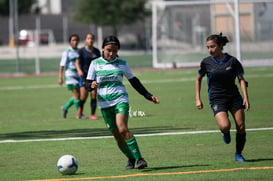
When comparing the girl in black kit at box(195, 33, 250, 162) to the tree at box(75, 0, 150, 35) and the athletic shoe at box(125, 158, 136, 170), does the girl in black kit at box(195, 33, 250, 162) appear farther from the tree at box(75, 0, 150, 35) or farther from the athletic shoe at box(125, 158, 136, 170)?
the tree at box(75, 0, 150, 35)

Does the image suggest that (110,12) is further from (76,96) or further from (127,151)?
(127,151)

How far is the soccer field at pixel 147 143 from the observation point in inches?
439

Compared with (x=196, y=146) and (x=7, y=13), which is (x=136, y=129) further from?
(x=7, y=13)

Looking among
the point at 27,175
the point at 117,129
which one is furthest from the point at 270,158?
the point at 27,175

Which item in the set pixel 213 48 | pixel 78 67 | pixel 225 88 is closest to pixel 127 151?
pixel 225 88

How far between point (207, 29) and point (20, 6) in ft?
112

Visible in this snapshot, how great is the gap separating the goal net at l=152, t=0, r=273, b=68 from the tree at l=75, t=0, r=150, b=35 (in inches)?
610

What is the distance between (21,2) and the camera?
249ft

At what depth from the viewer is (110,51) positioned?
1163 cm

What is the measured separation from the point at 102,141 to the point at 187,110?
23.1ft

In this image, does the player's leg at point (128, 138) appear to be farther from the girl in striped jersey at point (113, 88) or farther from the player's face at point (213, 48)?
the player's face at point (213, 48)

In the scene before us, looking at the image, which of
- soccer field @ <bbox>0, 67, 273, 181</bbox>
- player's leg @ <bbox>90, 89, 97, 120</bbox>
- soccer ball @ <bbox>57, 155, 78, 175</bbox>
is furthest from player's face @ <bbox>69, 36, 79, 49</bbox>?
soccer ball @ <bbox>57, 155, 78, 175</bbox>

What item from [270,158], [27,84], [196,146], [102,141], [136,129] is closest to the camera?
[270,158]

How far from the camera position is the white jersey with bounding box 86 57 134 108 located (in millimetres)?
11664
